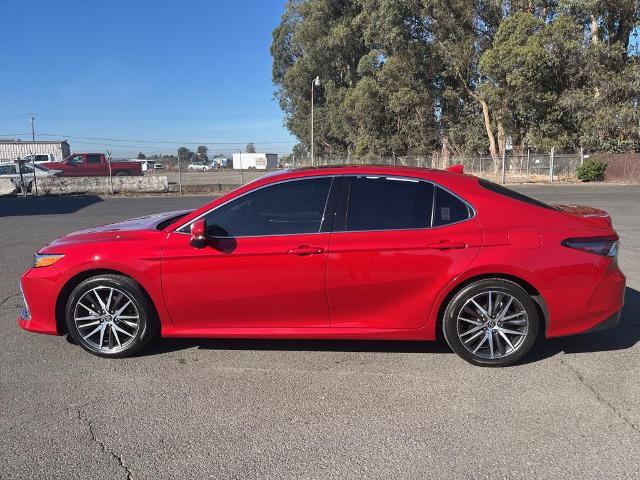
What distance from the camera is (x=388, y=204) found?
4082 millimetres

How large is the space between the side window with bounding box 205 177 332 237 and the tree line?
28.6m

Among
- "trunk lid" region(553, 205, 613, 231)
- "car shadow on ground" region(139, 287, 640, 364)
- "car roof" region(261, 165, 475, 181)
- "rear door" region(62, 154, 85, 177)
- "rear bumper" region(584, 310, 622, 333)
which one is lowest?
"car shadow on ground" region(139, 287, 640, 364)

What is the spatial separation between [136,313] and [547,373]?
10.7 ft

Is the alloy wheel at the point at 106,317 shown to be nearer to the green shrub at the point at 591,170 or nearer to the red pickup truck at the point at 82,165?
the green shrub at the point at 591,170

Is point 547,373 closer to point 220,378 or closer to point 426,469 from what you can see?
point 426,469

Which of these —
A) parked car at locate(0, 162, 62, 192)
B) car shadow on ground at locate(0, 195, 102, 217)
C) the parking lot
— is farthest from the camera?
parked car at locate(0, 162, 62, 192)

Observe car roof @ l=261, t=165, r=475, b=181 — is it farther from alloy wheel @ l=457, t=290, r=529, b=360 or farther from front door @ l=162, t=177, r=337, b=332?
alloy wheel @ l=457, t=290, r=529, b=360

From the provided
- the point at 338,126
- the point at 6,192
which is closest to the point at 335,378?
the point at 6,192

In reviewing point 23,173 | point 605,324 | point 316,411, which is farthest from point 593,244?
point 23,173

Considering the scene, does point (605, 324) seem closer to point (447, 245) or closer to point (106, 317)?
point (447, 245)

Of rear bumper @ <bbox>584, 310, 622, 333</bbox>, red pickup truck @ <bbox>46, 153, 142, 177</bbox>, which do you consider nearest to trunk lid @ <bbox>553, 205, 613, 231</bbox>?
rear bumper @ <bbox>584, 310, 622, 333</bbox>

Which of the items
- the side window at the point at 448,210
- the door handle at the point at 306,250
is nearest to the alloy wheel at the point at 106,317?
the door handle at the point at 306,250

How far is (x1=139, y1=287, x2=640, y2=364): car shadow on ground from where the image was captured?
Result: 14.5 ft

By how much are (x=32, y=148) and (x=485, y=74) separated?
6226 cm
